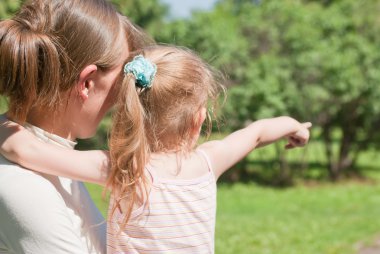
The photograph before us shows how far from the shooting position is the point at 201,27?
50.3 feet

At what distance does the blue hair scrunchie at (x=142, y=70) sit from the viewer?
171 centimetres

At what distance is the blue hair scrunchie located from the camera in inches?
67.4

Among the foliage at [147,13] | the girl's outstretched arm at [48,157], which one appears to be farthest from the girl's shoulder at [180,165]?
the foliage at [147,13]

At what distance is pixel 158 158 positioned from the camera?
1848 millimetres

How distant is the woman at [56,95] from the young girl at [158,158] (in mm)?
56

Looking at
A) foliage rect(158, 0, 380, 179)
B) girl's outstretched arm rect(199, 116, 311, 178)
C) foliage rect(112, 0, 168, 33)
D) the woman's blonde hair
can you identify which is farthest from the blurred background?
the woman's blonde hair

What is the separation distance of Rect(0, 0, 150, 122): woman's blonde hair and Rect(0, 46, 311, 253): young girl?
11 centimetres

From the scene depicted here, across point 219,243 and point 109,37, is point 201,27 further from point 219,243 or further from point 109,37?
point 109,37

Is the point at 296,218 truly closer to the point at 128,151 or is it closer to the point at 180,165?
the point at 180,165

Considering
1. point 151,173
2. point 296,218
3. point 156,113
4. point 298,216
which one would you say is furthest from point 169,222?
point 298,216

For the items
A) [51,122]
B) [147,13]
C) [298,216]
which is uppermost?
[147,13]

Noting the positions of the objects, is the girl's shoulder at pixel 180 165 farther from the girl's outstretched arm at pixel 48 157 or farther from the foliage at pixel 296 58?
the foliage at pixel 296 58

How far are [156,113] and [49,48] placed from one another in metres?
0.43

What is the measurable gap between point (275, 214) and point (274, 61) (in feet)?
16.0
